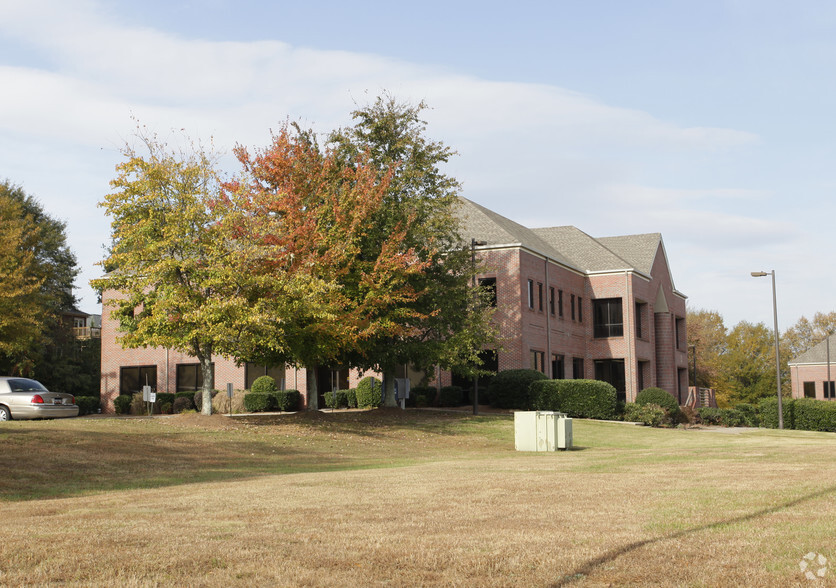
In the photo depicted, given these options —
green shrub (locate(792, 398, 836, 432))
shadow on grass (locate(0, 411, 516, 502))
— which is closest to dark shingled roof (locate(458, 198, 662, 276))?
green shrub (locate(792, 398, 836, 432))

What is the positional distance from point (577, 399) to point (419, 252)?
1027 centimetres

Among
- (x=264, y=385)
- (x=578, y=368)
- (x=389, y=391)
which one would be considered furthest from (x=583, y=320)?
(x=264, y=385)

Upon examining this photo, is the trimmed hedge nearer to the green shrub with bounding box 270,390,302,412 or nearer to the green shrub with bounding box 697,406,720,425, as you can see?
the green shrub with bounding box 697,406,720,425

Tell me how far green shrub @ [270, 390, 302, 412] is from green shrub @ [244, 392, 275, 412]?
22 cm

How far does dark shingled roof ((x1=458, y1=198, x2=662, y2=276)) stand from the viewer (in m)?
44.6

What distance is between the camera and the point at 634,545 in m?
7.89

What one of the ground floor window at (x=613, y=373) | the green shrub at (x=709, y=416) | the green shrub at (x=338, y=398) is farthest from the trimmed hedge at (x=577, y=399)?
the ground floor window at (x=613, y=373)

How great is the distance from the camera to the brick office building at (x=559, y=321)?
42.6 m

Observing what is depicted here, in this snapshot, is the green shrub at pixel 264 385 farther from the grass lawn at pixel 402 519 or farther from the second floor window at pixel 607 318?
the grass lawn at pixel 402 519

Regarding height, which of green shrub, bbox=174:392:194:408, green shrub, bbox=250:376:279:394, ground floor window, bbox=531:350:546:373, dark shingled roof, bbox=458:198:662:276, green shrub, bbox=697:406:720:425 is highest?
dark shingled roof, bbox=458:198:662:276

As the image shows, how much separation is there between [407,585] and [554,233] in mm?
49104

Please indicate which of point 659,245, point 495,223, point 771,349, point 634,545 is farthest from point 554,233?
point 634,545

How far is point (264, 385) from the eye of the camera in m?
42.5

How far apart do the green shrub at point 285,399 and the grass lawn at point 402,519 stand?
19047 mm
